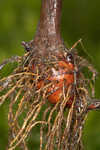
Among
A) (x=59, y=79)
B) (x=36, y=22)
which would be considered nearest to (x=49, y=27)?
(x=59, y=79)

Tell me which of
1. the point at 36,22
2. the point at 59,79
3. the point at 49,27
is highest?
the point at 36,22

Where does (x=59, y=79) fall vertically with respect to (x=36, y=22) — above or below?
below

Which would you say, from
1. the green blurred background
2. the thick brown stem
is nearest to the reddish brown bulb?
the thick brown stem

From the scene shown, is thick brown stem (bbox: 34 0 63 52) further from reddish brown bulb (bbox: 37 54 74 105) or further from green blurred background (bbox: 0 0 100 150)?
green blurred background (bbox: 0 0 100 150)

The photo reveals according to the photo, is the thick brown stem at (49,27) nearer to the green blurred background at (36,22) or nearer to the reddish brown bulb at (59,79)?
the reddish brown bulb at (59,79)

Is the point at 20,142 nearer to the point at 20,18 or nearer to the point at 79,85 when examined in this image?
the point at 79,85

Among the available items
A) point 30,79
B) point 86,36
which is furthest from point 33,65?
point 86,36

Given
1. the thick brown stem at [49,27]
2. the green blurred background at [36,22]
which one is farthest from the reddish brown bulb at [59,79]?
the green blurred background at [36,22]

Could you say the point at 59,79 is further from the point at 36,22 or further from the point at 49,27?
the point at 36,22

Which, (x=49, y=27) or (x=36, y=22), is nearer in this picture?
(x=49, y=27)
